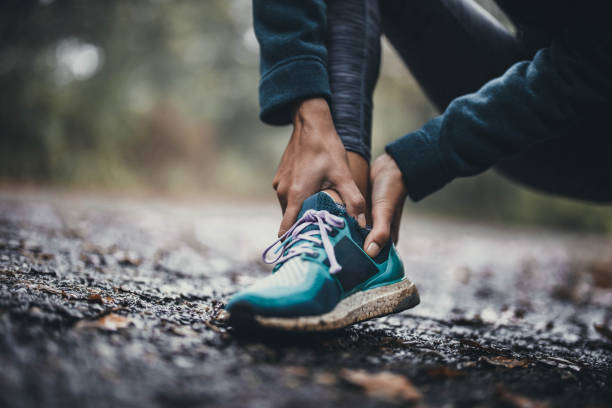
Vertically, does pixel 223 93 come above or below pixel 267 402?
above

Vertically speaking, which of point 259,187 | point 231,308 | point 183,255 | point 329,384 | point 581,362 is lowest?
point 581,362

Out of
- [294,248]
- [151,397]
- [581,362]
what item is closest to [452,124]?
[294,248]

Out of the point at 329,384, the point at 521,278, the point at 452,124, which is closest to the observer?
the point at 329,384

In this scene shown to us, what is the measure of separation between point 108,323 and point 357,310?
58cm

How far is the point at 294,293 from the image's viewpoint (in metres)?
0.91

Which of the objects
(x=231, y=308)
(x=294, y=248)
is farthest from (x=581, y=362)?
(x=231, y=308)

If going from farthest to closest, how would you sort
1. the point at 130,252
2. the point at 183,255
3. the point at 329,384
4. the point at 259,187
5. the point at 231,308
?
the point at 259,187
the point at 183,255
the point at 130,252
the point at 231,308
the point at 329,384

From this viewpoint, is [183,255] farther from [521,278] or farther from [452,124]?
[521,278]

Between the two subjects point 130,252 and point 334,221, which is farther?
point 130,252

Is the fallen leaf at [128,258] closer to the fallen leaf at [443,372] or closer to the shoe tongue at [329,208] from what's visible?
the shoe tongue at [329,208]

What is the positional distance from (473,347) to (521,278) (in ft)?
9.01

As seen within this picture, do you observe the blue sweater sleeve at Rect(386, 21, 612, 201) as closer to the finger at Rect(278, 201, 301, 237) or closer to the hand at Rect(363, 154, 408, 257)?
the hand at Rect(363, 154, 408, 257)

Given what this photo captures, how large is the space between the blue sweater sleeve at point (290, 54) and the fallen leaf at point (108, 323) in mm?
681

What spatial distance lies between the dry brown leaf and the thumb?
37cm
